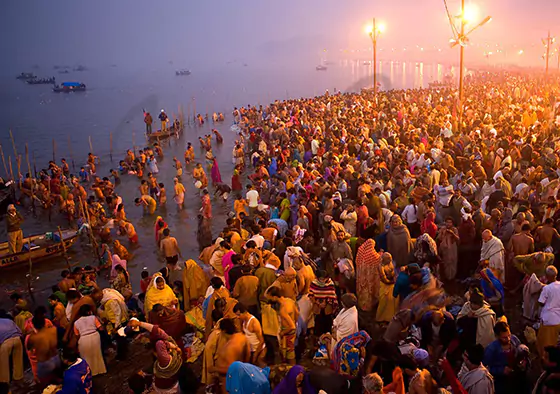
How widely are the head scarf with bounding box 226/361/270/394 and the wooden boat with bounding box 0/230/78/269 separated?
8.11 metres

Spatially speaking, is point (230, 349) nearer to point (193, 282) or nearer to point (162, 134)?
point (193, 282)

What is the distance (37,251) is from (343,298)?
921 centimetres

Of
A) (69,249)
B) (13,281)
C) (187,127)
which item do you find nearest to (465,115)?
(69,249)

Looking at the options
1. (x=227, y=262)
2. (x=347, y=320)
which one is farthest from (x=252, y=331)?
(x=227, y=262)

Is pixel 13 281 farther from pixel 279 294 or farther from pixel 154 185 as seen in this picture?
pixel 279 294

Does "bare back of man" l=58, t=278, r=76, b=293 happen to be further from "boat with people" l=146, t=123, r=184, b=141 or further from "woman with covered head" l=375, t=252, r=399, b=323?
"boat with people" l=146, t=123, r=184, b=141

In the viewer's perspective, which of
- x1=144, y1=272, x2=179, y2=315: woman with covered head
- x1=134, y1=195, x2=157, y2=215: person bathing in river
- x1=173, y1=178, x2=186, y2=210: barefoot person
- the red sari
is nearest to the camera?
x1=144, y1=272, x2=179, y2=315: woman with covered head

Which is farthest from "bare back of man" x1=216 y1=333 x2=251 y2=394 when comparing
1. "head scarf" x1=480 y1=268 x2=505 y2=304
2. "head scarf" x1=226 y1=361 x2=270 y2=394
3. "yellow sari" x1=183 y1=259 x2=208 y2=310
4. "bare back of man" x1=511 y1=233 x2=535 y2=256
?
"bare back of man" x1=511 y1=233 x2=535 y2=256

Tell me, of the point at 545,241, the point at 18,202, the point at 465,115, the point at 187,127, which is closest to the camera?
the point at 545,241

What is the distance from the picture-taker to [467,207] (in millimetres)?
8648

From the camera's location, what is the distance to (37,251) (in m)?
11.6

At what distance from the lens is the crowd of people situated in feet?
15.6

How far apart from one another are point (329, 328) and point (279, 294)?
959 mm

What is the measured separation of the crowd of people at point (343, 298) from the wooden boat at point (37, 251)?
508 mm
